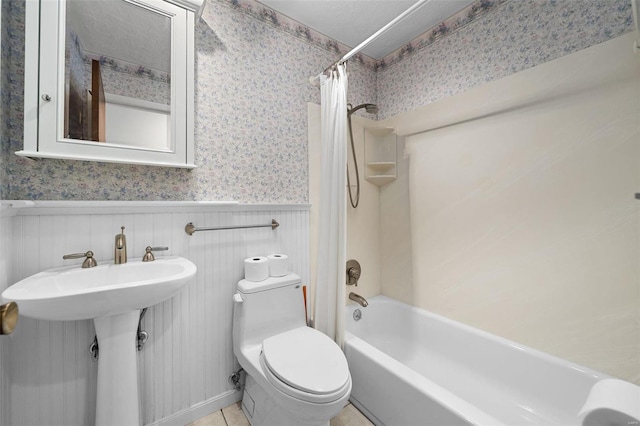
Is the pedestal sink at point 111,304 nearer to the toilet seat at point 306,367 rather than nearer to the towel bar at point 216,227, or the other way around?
the towel bar at point 216,227

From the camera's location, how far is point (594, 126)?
1270 mm

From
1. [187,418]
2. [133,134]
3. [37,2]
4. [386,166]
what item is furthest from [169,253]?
[386,166]

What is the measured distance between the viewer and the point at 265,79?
170cm

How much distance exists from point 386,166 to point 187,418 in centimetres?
207

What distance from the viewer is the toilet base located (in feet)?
3.80

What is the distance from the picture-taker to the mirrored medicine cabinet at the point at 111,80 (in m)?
1.07

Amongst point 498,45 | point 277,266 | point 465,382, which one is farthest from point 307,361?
point 498,45

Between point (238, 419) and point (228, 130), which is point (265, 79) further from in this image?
point (238, 419)

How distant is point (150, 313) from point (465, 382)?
1.83m

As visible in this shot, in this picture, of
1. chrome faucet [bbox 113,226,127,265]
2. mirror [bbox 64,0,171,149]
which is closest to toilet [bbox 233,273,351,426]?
chrome faucet [bbox 113,226,127,265]

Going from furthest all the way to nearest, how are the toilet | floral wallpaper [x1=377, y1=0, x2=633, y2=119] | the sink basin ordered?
floral wallpaper [x1=377, y1=0, x2=633, y2=119] < the toilet < the sink basin

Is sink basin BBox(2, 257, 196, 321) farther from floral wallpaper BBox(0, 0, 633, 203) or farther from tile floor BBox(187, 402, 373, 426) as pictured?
tile floor BBox(187, 402, 373, 426)

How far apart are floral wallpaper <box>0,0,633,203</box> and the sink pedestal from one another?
1.93 ft

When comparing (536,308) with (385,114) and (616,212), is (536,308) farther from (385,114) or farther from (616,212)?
(385,114)
